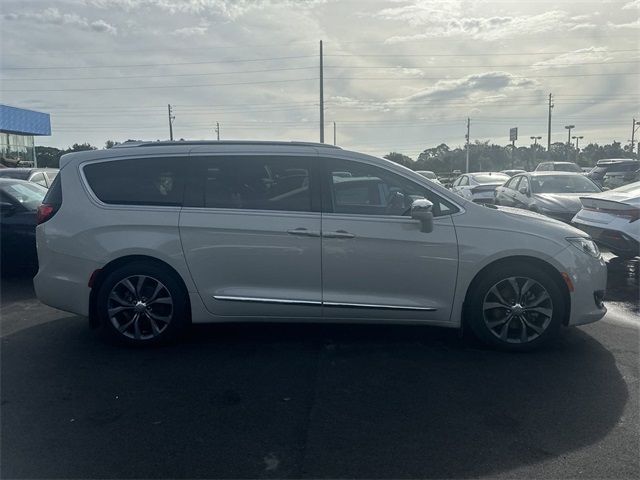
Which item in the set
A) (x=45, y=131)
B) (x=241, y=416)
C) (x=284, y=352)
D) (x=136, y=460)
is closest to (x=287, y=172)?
(x=284, y=352)

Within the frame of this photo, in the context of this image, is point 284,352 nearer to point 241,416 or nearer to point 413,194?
point 241,416

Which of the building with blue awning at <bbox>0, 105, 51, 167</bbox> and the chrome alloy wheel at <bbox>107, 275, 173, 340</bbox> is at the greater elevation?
the building with blue awning at <bbox>0, 105, 51, 167</bbox>

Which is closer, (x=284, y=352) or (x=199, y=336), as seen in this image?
(x=284, y=352)

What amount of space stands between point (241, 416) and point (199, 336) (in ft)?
6.17

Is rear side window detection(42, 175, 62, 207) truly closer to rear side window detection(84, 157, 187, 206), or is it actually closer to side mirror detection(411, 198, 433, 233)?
rear side window detection(84, 157, 187, 206)

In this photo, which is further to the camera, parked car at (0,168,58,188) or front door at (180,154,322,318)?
parked car at (0,168,58,188)

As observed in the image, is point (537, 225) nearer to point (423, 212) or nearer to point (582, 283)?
point (582, 283)

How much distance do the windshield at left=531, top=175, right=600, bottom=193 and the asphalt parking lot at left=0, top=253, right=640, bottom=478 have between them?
7.58 m

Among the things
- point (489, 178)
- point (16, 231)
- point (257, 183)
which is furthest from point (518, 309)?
point (489, 178)

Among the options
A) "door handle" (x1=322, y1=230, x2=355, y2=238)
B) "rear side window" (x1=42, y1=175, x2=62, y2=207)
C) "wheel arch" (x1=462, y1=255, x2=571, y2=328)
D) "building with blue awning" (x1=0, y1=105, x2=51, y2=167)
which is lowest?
"wheel arch" (x1=462, y1=255, x2=571, y2=328)

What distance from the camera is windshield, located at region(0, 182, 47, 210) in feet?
27.0

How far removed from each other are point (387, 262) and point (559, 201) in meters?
8.09

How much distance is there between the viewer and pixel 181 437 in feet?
11.3

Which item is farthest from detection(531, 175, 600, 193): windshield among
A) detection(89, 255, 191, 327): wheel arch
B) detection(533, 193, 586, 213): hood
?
detection(89, 255, 191, 327): wheel arch
